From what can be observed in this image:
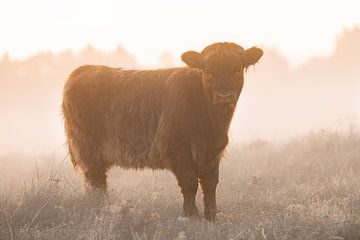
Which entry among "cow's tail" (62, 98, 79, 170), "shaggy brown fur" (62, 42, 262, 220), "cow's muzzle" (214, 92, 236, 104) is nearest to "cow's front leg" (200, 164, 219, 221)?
"shaggy brown fur" (62, 42, 262, 220)

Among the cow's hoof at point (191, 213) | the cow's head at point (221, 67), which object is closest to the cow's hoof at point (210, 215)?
the cow's hoof at point (191, 213)

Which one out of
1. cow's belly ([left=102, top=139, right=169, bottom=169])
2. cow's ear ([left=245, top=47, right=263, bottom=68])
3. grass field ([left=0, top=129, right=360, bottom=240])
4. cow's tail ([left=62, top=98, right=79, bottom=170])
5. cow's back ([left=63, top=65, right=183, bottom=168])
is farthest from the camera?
cow's tail ([left=62, top=98, right=79, bottom=170])

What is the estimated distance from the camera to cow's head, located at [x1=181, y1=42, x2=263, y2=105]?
21.6ft

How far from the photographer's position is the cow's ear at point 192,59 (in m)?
6.95

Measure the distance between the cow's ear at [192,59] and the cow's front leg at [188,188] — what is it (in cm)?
129

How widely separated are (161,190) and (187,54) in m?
3.27

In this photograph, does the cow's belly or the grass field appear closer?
the grass field

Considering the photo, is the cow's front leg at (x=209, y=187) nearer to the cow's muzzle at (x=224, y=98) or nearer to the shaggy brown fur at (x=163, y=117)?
the shaggy brown fur at (x=163, y=117)

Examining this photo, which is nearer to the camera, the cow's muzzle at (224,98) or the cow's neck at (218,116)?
the cow's muzzle at (224,98)

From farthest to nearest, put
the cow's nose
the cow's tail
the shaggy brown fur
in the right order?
1. the cow's tail
2. the shaggy brown fur
3. the cow's nose

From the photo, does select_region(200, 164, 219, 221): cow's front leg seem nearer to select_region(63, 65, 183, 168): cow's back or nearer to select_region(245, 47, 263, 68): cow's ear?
select_region(63, 65, 183, 168): cow's back

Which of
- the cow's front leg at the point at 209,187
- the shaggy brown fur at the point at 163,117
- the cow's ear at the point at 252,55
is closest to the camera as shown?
the shaggy brown fur at the point at 163,117

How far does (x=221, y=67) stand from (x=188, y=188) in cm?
157

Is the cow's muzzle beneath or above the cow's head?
beneath
